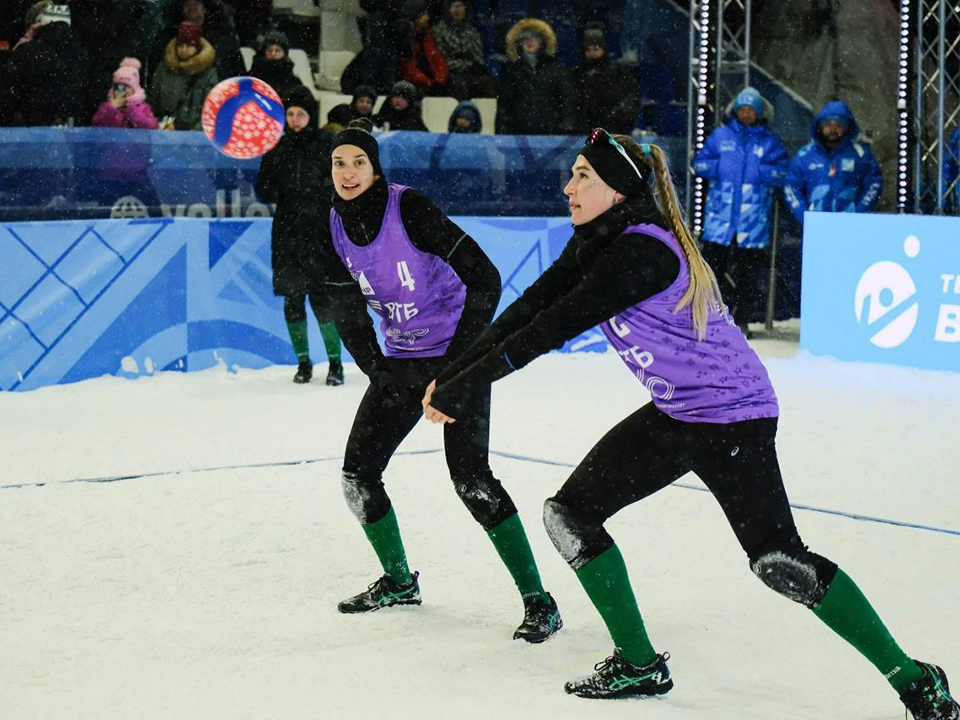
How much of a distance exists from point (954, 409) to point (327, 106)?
6104 millimetres

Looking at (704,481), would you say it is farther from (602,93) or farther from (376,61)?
(376,61)

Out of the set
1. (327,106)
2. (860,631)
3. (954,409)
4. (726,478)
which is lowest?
(954,409)

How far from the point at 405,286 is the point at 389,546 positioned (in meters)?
0.87

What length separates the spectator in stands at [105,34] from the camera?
10531 mm

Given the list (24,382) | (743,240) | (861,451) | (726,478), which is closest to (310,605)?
(726,478)

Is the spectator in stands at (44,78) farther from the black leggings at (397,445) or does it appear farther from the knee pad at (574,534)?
the knee pad at (574,534)

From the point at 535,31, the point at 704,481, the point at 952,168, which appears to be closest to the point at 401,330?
the point at 704,481

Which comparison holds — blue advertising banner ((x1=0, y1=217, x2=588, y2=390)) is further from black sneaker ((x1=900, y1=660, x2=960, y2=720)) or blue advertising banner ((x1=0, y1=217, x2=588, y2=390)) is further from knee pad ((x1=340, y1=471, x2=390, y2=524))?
black sneaker ((x1=900, y1=660, x2=960, y2=720))

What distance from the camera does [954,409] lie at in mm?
8781

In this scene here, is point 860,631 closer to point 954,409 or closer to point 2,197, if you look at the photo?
point 954,409

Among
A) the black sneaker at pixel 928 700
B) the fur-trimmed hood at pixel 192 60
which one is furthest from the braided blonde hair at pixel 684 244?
the fur-trimmed hood at pixel 192 60

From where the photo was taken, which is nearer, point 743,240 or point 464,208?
point 464,208

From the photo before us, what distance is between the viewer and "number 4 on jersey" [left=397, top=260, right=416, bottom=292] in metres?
4.74

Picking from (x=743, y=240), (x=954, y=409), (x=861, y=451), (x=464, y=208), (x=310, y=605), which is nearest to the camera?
(x=310, y=605)
